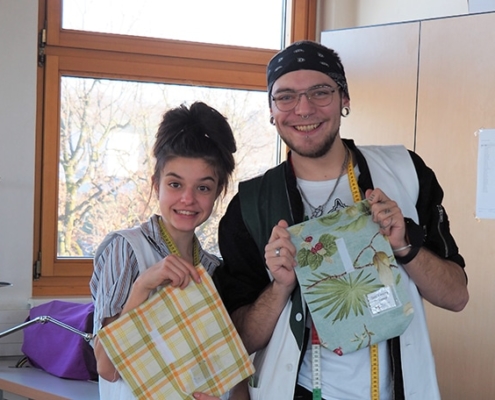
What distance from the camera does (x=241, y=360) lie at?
5.20ft

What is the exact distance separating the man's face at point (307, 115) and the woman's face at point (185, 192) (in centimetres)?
20

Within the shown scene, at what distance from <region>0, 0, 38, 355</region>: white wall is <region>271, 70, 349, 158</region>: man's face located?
2.10 meters

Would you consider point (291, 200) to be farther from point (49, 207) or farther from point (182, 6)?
point (182, 6)

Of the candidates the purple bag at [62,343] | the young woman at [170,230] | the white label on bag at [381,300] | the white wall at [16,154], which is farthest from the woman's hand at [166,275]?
the white wall at [16,154]

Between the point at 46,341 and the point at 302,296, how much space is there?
1.92m

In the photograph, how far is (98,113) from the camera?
3734 mm

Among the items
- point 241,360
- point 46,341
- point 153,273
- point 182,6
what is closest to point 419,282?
point 241,360

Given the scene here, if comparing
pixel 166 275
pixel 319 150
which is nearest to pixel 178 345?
pixel 166 275

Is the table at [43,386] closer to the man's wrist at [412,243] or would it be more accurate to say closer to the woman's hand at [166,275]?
the woman's hand at [166,275]

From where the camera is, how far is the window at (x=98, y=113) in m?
3.61

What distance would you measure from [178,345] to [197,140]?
0.48 metres

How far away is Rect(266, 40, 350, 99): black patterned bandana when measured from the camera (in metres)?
1.68

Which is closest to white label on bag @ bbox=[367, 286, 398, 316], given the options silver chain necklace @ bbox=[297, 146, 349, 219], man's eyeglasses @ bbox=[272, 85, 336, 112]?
silver chain necklace @ bbox=[297, 146, 349, 219]

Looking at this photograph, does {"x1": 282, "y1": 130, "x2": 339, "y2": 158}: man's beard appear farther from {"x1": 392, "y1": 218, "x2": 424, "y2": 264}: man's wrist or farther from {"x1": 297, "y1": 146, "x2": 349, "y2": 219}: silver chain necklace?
{"x1": 392, "y1": 218, "x2": 424, "y2": 264}: man's wrist
